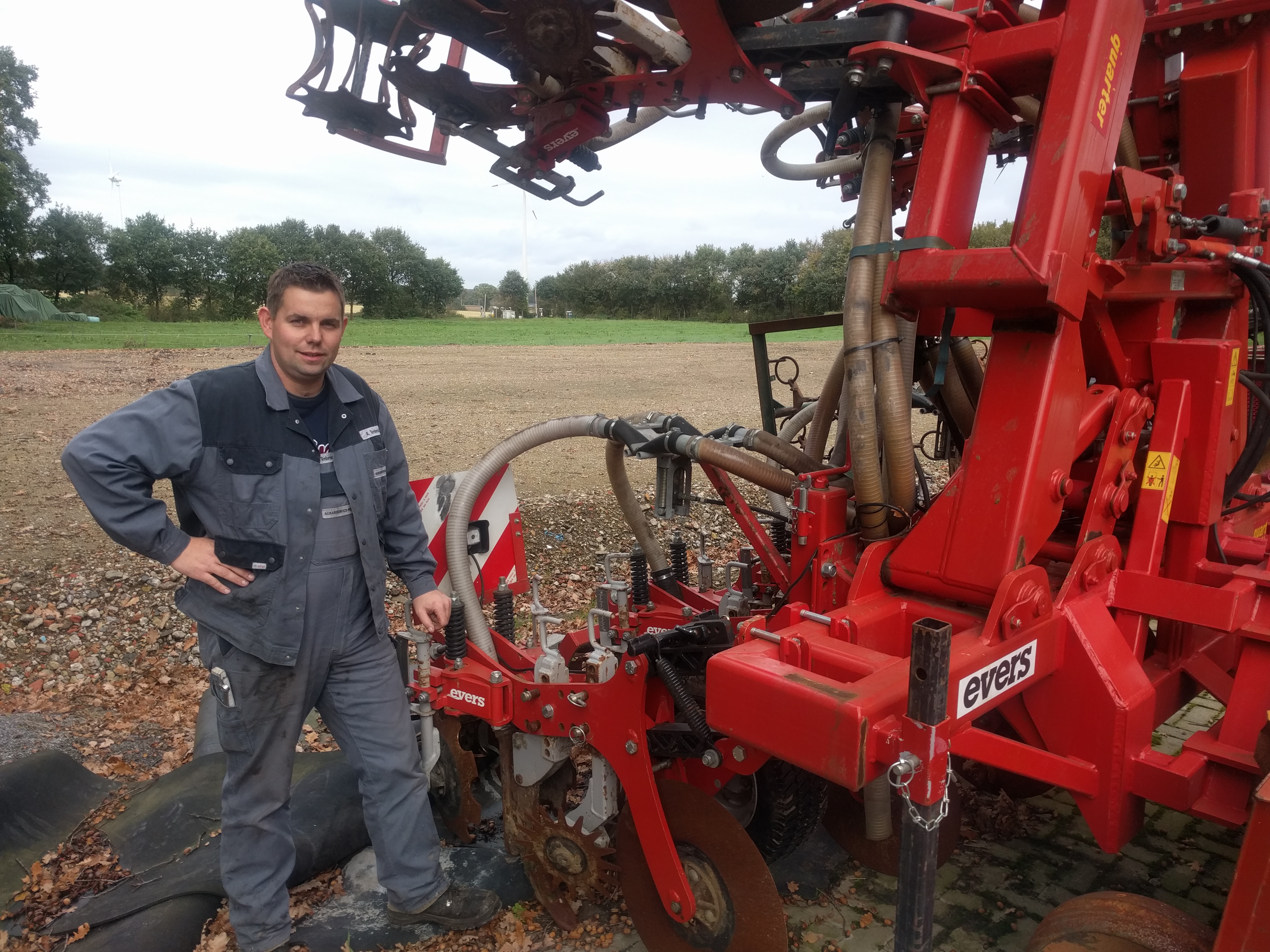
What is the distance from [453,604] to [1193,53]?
3261 mm

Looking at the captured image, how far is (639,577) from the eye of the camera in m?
3.94

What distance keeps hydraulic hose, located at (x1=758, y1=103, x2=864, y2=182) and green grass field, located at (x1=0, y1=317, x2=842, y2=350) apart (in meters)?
19.1

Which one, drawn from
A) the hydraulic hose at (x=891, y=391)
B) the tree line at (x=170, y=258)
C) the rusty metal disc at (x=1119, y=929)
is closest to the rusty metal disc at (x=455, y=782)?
the hydraulic hose at (x=891, y=391)

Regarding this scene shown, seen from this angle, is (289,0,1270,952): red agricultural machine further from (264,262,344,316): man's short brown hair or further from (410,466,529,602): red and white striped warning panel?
(264,262,344,316): man's short brown hair

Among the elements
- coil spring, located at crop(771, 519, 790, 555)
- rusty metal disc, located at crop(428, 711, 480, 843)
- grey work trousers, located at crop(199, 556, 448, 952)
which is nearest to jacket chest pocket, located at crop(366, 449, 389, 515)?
grey work trousers, located at crop(199, 556, 448, 952)

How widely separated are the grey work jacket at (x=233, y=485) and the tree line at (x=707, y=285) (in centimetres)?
4010

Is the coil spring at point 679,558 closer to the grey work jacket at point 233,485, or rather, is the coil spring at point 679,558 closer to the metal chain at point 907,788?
the grey work jacket at point 233,485

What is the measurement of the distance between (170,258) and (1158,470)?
183ft

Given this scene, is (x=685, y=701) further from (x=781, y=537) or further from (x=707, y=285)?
(x=707, y=285)

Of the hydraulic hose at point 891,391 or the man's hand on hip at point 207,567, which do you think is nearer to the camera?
the man's hand on hip at point 207,567

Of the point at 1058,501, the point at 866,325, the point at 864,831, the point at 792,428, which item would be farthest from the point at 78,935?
the point at 792,428

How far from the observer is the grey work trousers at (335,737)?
2.70 meters

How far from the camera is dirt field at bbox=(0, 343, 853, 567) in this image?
24.0ft

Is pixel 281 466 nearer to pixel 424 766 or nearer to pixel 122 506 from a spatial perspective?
pixel 122 506
